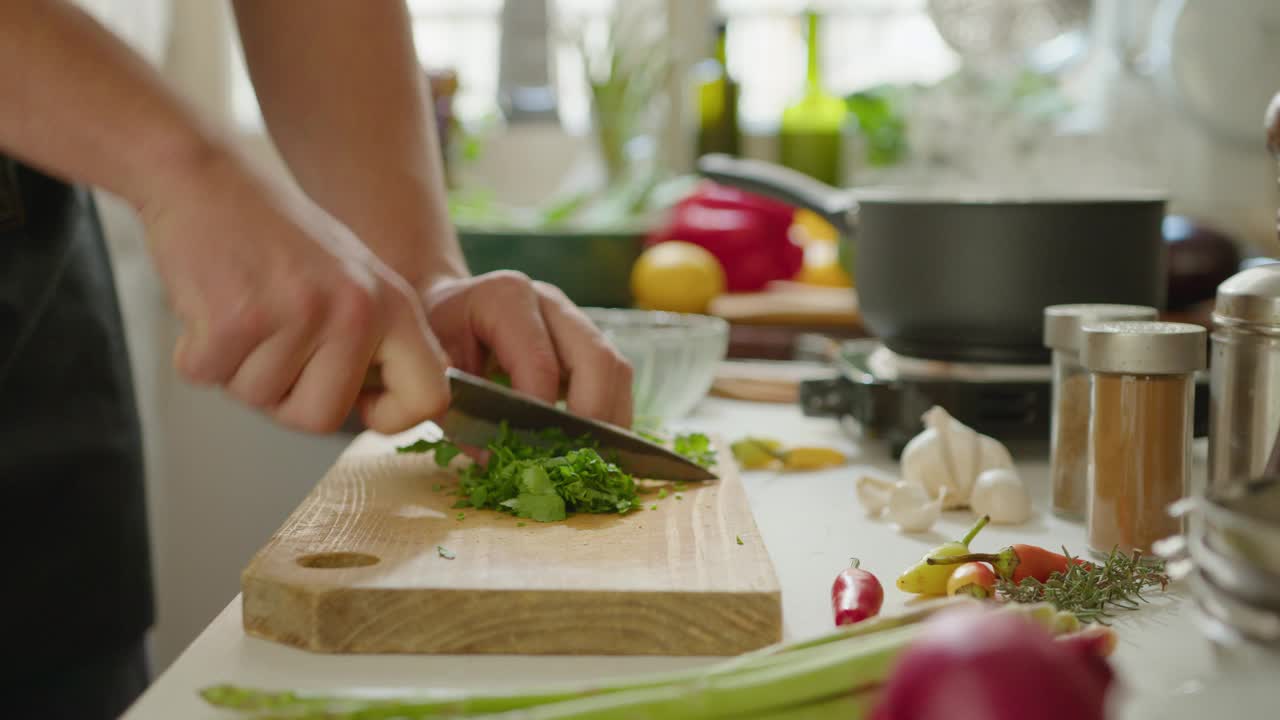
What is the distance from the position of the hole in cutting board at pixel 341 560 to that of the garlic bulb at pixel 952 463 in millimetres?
454

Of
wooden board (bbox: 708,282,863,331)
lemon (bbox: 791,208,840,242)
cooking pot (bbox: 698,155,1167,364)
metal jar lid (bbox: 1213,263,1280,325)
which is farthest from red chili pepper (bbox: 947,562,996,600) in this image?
lemon (bbox: 791,208,840,242)

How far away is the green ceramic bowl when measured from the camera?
6.73 ft

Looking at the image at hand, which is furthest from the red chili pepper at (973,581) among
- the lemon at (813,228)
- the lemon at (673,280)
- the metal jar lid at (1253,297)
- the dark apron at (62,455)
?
the lemon at (813,228)

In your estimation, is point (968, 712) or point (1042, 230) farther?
point (1042, 230)

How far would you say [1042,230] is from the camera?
46.0 inches

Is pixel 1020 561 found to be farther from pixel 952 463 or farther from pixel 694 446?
pixel 694 446

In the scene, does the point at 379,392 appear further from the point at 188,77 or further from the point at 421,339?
the point at 188,77

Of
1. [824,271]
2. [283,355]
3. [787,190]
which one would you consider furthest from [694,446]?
[824,271]

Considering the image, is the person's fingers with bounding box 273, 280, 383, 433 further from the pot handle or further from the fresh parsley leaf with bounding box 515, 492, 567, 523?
the pot handle

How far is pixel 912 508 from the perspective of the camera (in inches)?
37.5

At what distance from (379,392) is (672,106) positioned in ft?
7.36

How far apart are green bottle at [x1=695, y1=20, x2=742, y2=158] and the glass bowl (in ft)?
5.21

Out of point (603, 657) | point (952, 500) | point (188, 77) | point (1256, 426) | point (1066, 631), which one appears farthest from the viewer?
point (188, 77)

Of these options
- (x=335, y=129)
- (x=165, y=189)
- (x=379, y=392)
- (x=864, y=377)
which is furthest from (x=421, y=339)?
(x=864, y=377)
